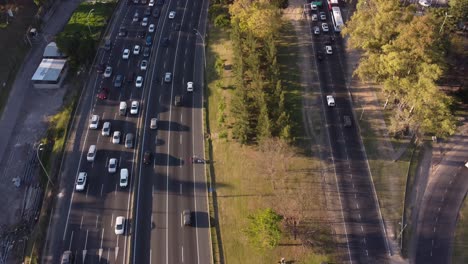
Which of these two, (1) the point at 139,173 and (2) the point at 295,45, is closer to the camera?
(1) the point at 139,173

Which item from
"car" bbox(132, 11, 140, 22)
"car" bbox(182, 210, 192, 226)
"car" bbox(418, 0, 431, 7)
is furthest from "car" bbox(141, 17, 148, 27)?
"car" bbox(418, 0, 431, 7)

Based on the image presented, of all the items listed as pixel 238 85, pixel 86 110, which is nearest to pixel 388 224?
pixel 238 85

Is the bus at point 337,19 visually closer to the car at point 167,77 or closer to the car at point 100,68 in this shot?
the car at point 167,77

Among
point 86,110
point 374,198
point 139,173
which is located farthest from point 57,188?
point 374,198

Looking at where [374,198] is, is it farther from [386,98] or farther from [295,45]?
[295,45]

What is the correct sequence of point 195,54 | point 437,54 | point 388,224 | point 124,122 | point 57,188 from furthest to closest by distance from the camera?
point 195,54
point 124,122
point 437,54
point 57,188
point 388,224

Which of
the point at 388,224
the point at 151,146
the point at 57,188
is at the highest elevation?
the point at 151,146

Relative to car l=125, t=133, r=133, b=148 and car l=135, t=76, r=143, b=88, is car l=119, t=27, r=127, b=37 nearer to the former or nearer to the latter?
car l=135, t=76, r=143, b=88

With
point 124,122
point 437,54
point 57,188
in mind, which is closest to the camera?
point 57,188

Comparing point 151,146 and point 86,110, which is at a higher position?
point 86,110
